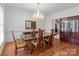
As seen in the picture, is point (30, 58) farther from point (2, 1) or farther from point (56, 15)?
point (2, 1)

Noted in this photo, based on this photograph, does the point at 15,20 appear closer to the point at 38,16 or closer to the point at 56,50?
the point at 38,16

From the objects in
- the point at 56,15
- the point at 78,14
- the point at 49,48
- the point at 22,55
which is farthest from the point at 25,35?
the point at 78,14

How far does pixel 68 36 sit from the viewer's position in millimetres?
1655

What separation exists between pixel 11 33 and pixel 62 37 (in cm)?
92

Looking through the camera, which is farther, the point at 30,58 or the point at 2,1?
the point at 30,58

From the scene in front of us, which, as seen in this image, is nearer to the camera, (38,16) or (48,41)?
(38,16)

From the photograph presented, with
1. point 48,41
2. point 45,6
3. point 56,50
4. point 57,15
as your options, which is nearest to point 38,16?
point 45,6

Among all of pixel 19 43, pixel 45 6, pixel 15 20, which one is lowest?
pixel 19 43

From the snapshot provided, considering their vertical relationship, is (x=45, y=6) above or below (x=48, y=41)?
above

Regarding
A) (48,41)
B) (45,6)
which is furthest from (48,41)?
(45,6)

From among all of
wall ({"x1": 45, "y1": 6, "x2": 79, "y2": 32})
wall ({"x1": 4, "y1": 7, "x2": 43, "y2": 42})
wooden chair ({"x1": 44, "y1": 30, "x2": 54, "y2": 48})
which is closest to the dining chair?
wooden chair ({"x1": 44, "y1": 30, "x2": 54, "y2": 48})

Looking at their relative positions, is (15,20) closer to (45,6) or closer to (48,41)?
(45,6)

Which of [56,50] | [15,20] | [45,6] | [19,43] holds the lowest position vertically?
[56,50]

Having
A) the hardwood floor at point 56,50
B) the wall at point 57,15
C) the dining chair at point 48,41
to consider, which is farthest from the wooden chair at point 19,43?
the wall at point 57,15
